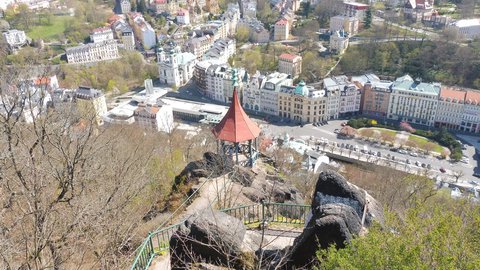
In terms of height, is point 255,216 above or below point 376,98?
above

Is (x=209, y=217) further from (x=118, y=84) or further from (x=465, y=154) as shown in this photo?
(x=118, y=84)

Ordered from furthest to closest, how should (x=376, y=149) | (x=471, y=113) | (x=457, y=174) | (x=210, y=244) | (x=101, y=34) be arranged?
(x=101, y=34) → (x=471, y=113) → (x=376, y=149) → (x=457, y=174) → (x=210, y=244)

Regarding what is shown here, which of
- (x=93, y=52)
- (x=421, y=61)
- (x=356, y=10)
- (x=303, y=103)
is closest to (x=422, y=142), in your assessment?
(x=303, y=103)

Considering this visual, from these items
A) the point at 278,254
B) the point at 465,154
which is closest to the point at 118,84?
the point at 465,154

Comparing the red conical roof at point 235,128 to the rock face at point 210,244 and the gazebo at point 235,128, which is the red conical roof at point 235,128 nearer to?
the gazebo at point 235,128

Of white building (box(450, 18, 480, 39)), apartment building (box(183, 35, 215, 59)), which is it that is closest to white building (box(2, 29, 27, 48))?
apartment building (box(183, 35, 215, 59))

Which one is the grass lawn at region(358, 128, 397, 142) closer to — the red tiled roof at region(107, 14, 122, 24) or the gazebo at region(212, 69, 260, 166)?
the gazebo at region(212, 69, 260, 166)

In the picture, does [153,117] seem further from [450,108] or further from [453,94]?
[453,94]
